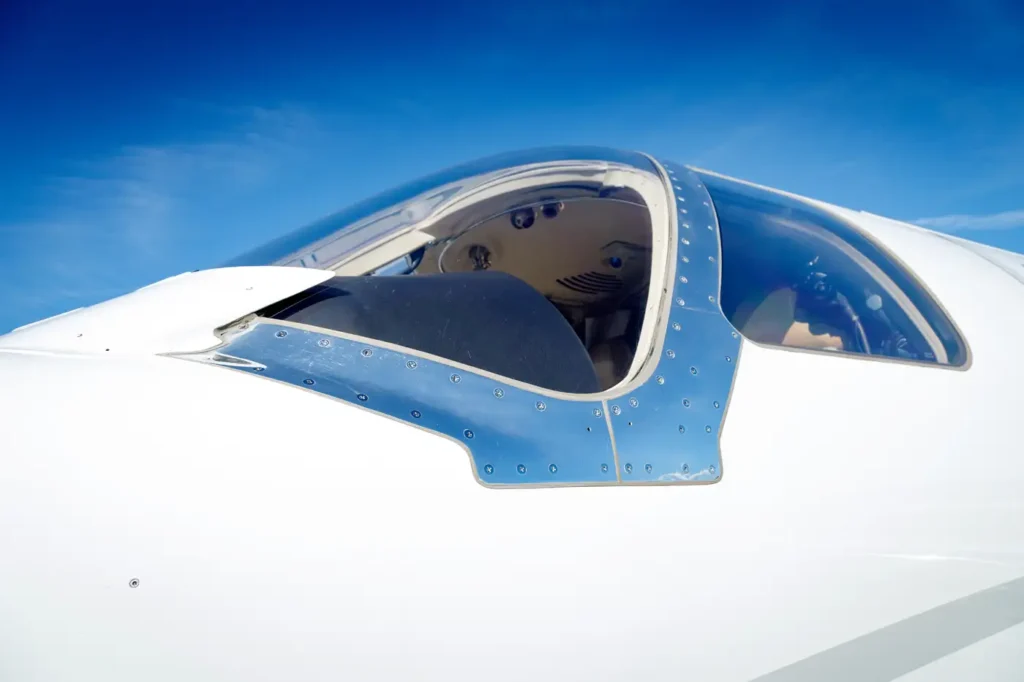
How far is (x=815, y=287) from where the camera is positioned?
8.21ft

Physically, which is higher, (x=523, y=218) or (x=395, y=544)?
(x=523, y=218)

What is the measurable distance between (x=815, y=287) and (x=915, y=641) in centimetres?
116

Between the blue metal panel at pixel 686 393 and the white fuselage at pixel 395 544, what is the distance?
0.17 ft

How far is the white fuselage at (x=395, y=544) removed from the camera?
3.86 ft

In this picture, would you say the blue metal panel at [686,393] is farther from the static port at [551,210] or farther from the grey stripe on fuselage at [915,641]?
the static port at [551,210]

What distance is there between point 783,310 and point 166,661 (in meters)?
1.96

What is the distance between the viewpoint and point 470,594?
52.8 inches

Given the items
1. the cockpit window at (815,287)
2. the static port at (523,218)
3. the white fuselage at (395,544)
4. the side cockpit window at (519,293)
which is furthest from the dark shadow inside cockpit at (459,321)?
the static port at (523,218)

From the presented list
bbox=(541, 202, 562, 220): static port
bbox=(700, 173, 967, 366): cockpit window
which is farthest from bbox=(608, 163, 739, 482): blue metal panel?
bbox=(541, 202, 562, 220): static port

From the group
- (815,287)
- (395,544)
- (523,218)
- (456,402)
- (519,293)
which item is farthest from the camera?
(523,218)

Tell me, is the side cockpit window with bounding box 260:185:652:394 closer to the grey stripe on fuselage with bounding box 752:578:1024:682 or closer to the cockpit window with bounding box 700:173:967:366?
the cockpit window with bounding box 700:173:967:366

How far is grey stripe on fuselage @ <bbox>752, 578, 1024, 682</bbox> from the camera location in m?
1.70

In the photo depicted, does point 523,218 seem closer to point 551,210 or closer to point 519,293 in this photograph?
point 551,210

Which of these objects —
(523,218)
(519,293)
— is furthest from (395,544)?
(523,218)
